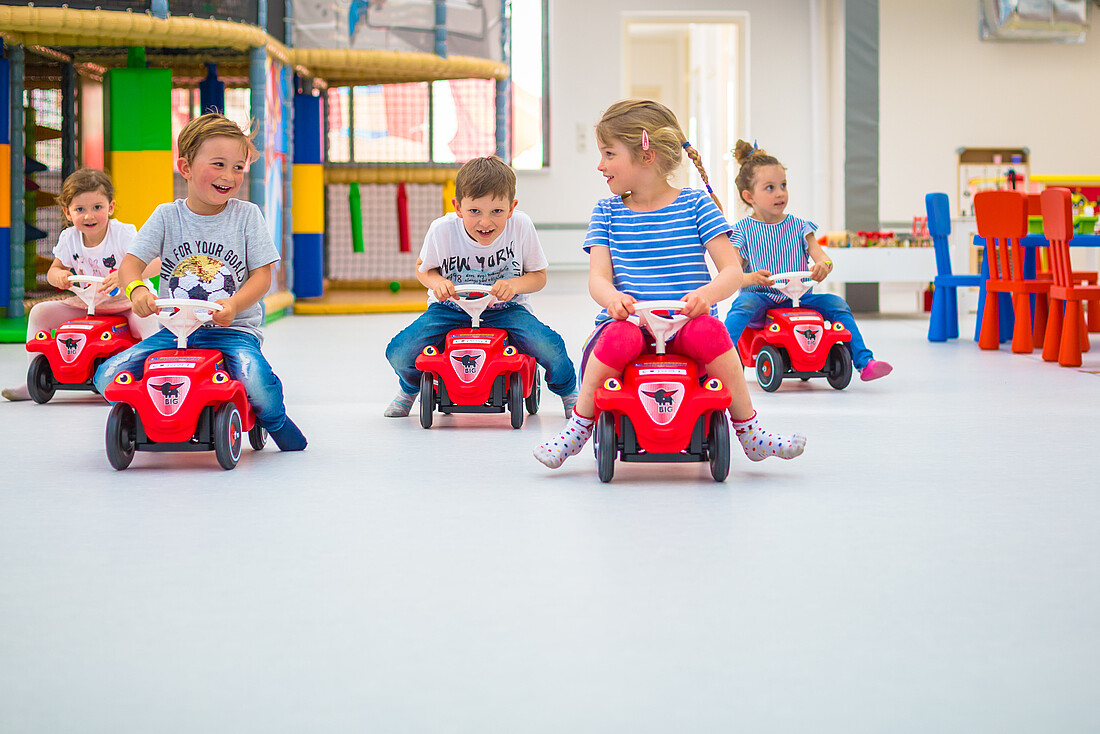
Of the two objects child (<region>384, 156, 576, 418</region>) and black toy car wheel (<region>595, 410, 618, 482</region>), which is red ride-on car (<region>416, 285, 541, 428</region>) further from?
black toy car wheel (<region>595, 410, 618, 482</region>)

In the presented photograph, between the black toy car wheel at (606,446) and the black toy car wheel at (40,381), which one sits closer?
the black toy car wheel at (606,446)

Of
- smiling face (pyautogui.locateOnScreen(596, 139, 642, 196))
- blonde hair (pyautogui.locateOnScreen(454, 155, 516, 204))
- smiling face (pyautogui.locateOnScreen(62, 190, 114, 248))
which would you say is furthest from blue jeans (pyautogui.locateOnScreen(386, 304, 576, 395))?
smiling face (pyautogui.locateOnScreen(62, 190, 114, 248))

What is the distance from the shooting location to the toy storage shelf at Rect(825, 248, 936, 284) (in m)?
7.91

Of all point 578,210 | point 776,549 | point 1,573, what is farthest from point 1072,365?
point 578,210

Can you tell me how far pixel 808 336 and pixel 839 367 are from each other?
0.18m

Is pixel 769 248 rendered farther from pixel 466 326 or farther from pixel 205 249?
pixel 205 249

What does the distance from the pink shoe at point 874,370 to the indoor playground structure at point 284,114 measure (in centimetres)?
283

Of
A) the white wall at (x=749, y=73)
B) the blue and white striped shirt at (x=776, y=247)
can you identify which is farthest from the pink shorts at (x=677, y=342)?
the white wall at (x=749, y=73)

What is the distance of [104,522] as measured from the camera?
218 cm

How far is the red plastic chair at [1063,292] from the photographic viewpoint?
15.8 ft

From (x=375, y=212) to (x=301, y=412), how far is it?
6247 mm

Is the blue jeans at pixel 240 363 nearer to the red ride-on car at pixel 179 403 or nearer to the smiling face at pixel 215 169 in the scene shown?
the red ride-on car at pixel 179 403

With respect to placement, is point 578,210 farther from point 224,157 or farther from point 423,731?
point 423,731

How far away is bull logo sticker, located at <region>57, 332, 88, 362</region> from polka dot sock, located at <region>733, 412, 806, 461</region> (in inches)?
92.4
